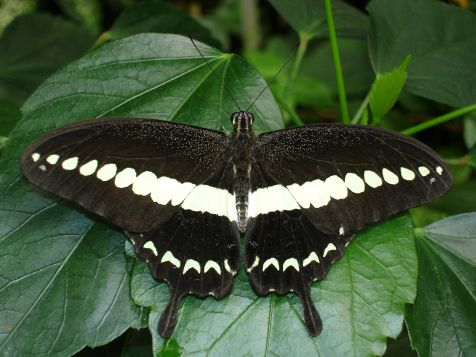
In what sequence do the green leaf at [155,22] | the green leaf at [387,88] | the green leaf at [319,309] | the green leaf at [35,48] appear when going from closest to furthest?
the green leaf at [319,309] → the green leaf at [387,88] → the green leaf at [155,22] → the green leaf at [35,48]

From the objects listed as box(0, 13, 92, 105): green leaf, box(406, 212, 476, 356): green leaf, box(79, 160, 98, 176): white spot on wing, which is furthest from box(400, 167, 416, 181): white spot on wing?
box(0, 13, 92, 105): green leaf

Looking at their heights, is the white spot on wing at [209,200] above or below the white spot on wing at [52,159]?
above

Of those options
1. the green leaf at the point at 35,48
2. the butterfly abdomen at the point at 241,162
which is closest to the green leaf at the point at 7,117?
the green leaf at the point at 35,48

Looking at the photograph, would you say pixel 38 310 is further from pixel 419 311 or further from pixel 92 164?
pixel 419 311

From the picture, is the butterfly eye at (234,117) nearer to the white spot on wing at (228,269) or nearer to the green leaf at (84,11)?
the white spot on wing at (228,269)

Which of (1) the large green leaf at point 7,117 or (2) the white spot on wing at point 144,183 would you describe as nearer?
(2) the white spot on wing at point 144,183

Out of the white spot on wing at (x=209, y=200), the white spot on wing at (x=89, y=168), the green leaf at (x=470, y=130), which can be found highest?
the green leaf at (x=470, y=130)

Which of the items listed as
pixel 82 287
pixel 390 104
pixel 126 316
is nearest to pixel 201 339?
pixel 126 316

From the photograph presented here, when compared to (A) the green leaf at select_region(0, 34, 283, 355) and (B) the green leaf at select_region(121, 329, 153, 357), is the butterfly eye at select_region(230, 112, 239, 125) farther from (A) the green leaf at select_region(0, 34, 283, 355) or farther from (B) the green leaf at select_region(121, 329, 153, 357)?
(B) the green leaf at select_region(121, 329, 153, 357)
